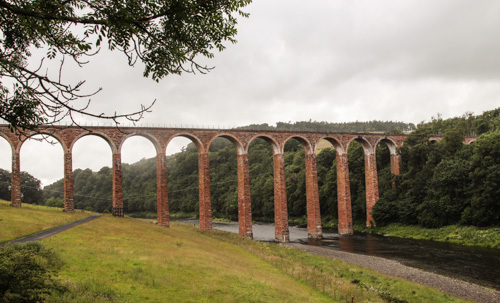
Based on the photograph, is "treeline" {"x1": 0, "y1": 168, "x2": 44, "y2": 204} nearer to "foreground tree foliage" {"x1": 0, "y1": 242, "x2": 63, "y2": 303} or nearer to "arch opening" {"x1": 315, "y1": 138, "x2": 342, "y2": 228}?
"arch opening" {"x1": 315, "y1": 138, "x2": 342, "y2": 228}

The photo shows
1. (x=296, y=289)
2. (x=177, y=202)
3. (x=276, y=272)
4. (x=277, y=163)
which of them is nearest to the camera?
(x=296, y=289)

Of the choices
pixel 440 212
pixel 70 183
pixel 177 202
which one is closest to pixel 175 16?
pixel 70 183

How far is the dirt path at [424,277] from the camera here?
15.8 m

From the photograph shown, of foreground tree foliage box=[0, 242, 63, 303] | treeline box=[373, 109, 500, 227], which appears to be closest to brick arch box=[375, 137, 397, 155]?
treeline box=[373, 109, 500, 227]

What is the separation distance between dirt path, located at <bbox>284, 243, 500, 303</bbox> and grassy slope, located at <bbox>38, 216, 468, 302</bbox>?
1.48 metres

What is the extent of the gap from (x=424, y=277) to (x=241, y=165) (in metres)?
21.1

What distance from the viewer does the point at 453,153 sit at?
4019cm

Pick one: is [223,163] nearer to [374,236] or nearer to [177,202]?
[177,202]

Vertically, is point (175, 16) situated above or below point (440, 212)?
above

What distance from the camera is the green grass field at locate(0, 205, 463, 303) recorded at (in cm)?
997

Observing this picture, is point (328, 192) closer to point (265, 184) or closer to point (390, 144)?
point (390, 144)

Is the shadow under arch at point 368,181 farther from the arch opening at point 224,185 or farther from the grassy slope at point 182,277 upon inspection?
the arch opening at point 224,185

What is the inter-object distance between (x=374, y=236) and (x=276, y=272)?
2561 centimetres

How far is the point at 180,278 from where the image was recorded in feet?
38.8
